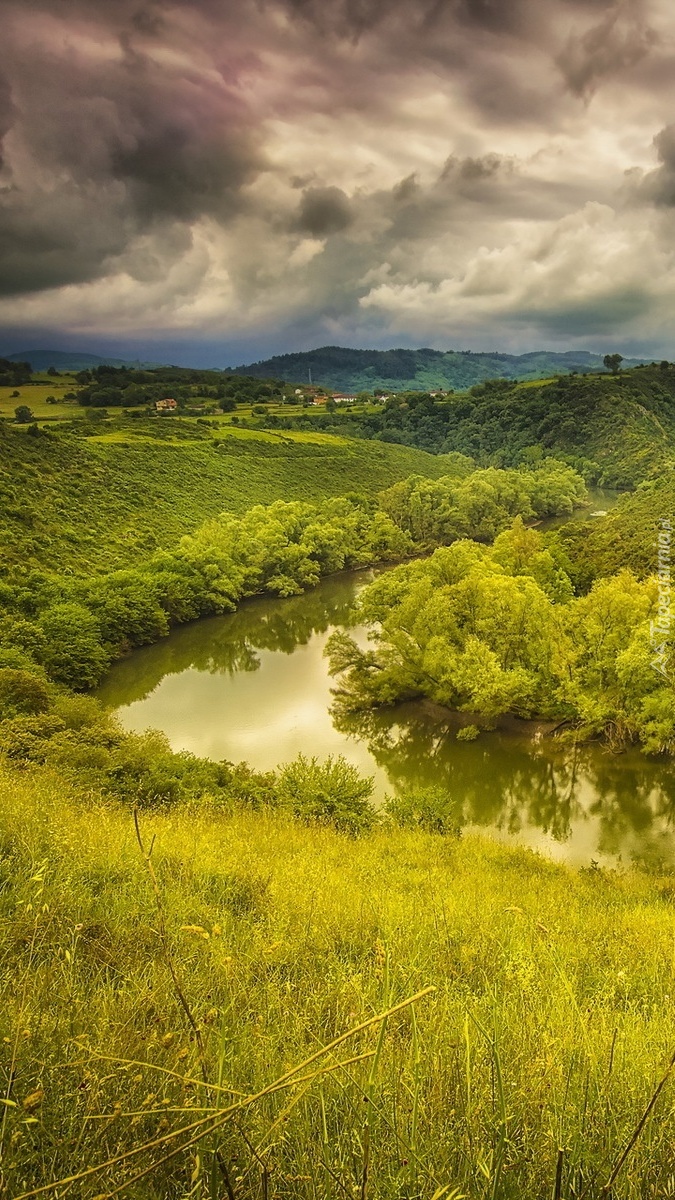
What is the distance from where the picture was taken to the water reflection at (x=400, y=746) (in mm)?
15633

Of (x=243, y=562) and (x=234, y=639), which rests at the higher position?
(x=243, y=562)

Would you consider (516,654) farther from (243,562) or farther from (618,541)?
(243,562)

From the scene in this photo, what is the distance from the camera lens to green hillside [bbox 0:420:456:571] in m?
35.5

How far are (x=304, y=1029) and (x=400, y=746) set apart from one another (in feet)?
57.3

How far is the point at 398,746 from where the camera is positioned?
19.9m

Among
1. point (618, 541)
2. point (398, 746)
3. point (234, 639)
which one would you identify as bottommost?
point (398, 746)

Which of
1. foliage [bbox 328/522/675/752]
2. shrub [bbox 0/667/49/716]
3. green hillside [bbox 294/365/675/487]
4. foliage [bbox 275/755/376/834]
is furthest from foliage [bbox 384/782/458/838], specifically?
green hillside [bbox 294/365/675/487]

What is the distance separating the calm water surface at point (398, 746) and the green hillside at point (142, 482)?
35.4 feet

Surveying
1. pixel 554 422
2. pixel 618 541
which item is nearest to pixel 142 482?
pixel 618 541

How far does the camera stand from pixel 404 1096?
213 centimetres

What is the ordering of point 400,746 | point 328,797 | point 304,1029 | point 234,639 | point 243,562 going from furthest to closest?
1. point 243,562
2. point 234,639
3. point 400,746
4. point 328,797
5. point 304,1029

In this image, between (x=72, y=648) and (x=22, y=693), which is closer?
(x=22, y=693)

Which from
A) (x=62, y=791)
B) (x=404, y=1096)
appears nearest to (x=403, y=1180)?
(x=404, y=1096)

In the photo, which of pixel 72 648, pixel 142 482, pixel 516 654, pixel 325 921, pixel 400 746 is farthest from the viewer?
pixel 142 482
